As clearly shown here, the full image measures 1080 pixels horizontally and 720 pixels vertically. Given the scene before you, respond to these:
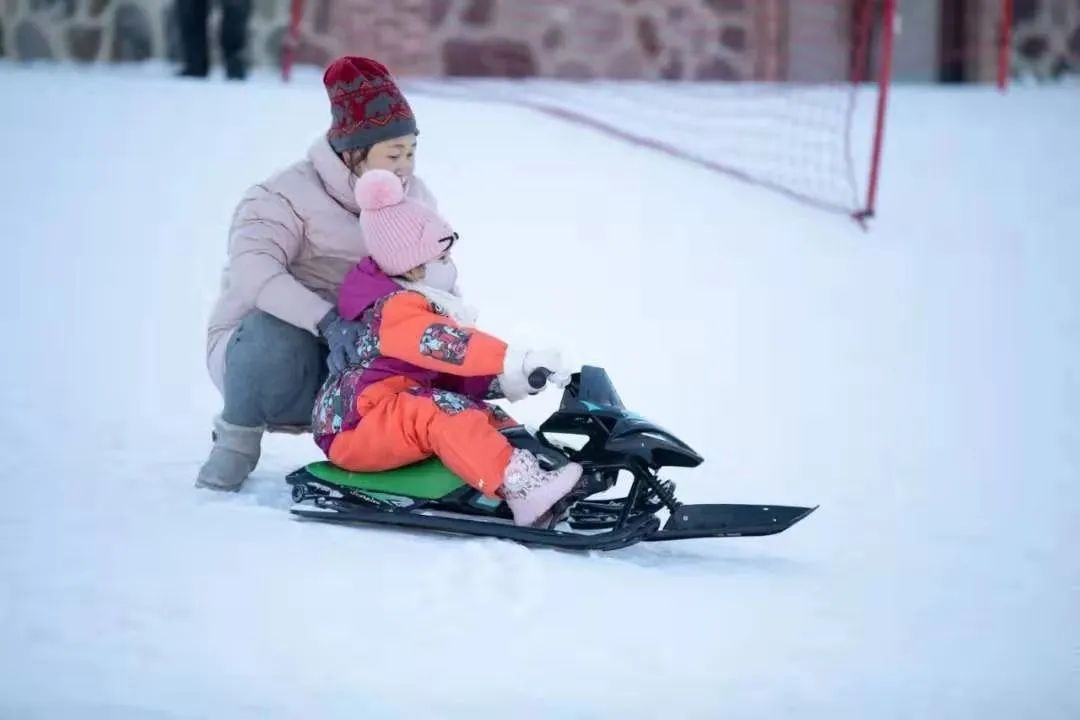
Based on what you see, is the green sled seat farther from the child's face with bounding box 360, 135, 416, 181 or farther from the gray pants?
the child's face with bounding box 360, 135, 416, 181

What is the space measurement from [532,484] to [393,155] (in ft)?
3.45

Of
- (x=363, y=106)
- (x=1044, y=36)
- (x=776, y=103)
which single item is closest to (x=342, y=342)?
(x=363, y=106)

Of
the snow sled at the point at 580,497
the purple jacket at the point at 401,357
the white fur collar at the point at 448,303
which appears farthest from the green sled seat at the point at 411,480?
the white fur collar at the point at 448,303

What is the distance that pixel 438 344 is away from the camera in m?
4.04

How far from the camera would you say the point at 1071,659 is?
3.47 meters

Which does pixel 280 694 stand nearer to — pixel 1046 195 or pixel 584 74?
pixel 1046 195

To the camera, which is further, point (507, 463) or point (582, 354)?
point (582, 354)

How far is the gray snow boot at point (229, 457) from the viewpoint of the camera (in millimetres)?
4551

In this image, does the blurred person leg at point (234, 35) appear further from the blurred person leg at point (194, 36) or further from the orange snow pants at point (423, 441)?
the orange snow pants at point (423, 441)

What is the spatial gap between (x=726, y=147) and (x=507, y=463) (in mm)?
5745

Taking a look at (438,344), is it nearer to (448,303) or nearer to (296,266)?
(448,303)

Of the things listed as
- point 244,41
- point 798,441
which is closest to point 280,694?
point 798,441

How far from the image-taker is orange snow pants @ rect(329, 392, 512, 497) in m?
4.00

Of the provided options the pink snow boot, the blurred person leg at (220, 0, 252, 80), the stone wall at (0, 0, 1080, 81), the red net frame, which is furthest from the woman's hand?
the stone wall at (0, 0, 1080, 81)
